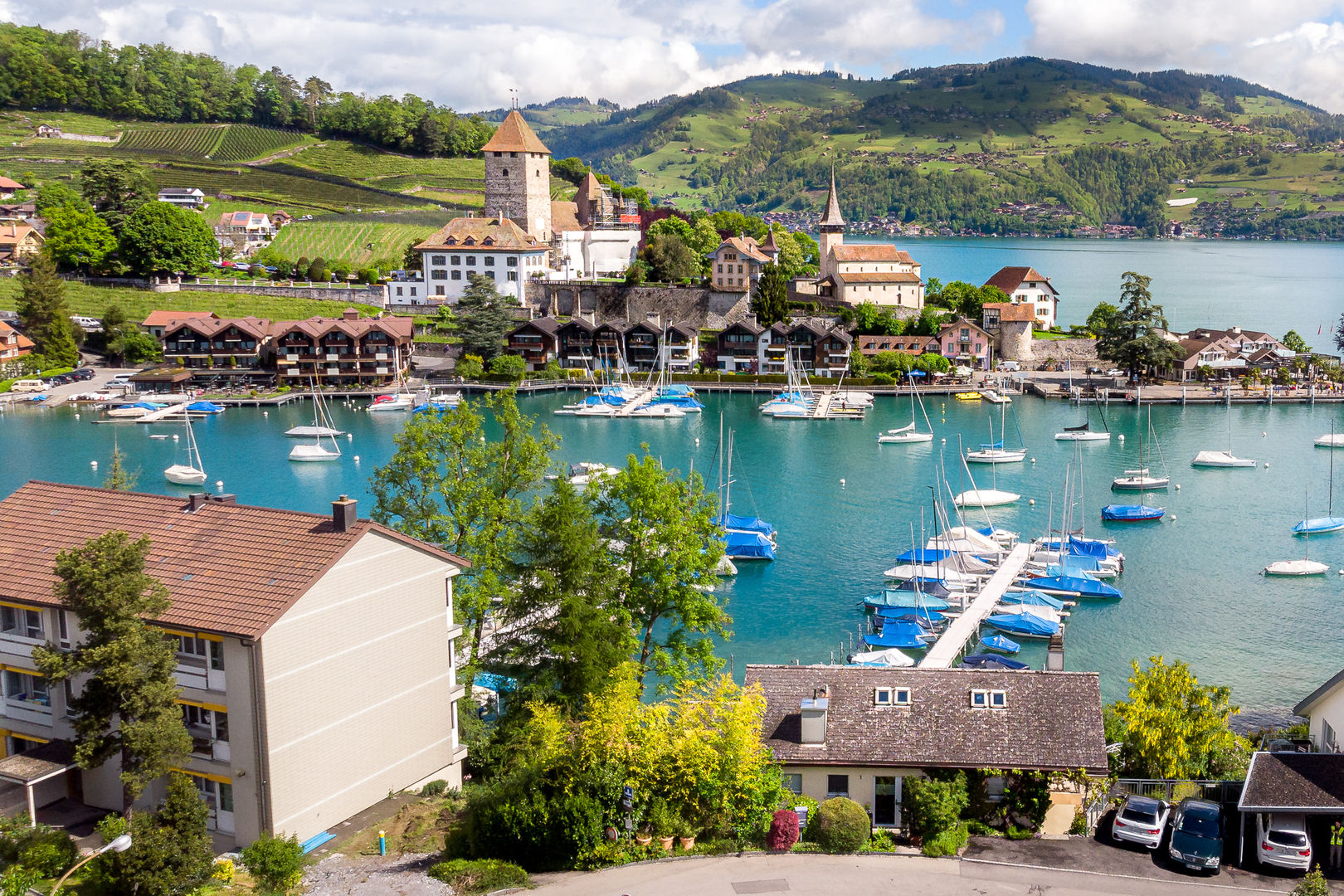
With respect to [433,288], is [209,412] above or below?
below

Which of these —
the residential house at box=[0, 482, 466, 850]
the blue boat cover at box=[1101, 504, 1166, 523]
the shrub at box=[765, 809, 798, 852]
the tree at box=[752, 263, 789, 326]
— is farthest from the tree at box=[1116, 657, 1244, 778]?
the tree at box=[752, 263, 789, 326]

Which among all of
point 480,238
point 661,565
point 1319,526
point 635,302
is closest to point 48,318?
point 480,238

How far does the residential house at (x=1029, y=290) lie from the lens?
74.4 m

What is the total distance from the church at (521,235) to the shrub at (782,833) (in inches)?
2553

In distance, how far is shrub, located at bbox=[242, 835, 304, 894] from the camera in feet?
42.0

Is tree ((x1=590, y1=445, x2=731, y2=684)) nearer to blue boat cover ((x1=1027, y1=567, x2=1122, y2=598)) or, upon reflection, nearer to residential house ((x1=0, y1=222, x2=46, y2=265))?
blue boat cover ((x1=1027, y1=567, x2=1122, y2=598))

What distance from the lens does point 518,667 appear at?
695 inches

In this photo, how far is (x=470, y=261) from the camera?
7638cm

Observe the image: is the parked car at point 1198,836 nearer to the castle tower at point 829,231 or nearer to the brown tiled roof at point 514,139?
the castle tower at point 829,231

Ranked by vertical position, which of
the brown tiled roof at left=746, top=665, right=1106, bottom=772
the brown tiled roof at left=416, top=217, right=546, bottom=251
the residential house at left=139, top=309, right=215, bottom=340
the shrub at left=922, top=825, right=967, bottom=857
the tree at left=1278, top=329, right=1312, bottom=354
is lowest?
the shrub at left=922, top=825, right=967, bottom=857

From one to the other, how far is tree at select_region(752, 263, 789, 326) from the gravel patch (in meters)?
56.9

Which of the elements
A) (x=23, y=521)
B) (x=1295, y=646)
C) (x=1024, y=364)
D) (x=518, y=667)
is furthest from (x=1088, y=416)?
(x=23, y=521)

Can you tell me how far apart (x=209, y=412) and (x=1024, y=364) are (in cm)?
4580

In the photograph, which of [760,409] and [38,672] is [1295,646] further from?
[760,409]
